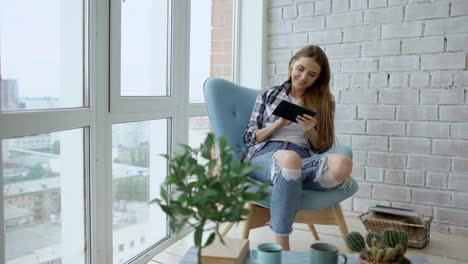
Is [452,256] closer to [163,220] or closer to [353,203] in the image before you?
[353,203]

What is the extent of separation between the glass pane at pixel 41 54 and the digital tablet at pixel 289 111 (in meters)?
0.80

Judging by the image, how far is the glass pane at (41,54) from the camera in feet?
3.98

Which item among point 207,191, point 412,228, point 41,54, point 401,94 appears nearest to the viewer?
point 207,191

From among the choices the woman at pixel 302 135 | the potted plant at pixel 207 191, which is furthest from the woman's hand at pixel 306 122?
the potted plant at pixel 207 191

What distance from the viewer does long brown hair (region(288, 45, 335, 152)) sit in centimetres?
193

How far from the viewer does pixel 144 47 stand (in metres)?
1.92

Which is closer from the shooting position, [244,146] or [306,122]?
[306,122]

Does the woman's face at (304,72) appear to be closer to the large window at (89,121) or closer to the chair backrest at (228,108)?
the chair backrest at (228,108)

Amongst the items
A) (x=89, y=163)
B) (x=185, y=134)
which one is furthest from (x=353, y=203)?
(x=89, y=163)

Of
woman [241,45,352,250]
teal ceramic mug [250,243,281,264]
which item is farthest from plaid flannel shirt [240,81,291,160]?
teal ceramic mug [250,243,281,264]

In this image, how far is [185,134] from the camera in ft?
7.22

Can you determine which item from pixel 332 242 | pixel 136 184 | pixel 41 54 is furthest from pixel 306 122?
pixel 41 54

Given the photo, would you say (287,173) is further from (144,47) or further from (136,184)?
(144,47)

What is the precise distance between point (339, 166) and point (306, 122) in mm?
285
